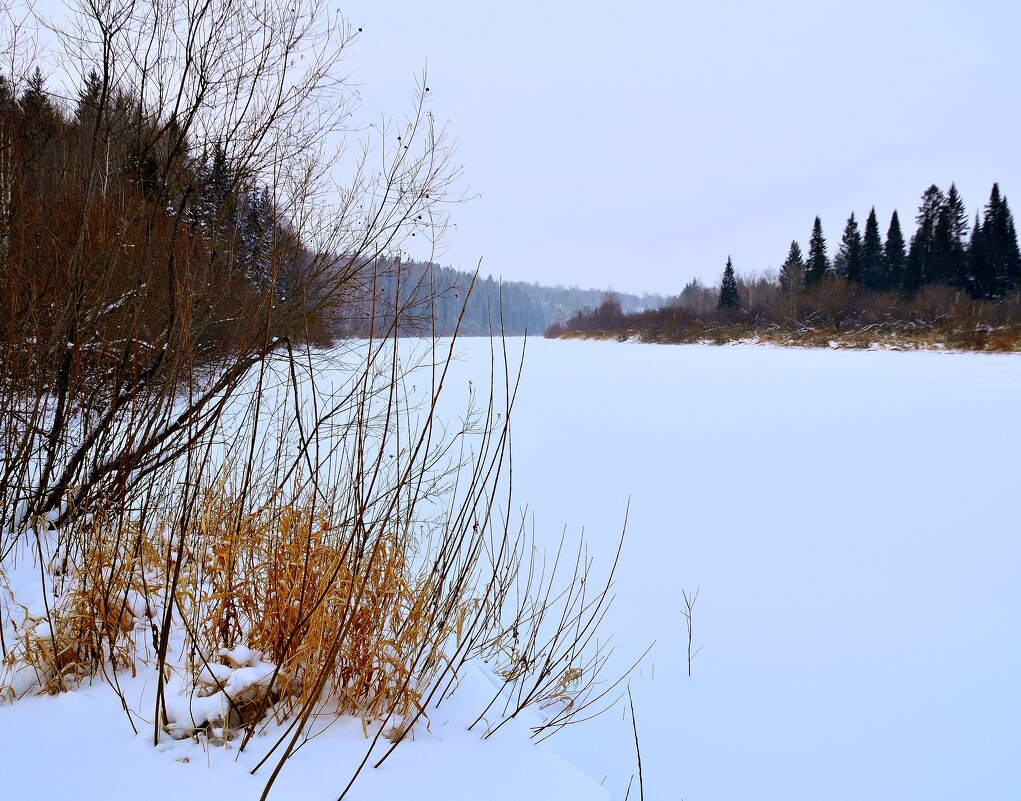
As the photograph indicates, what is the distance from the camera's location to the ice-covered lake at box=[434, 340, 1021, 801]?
6.69 feet

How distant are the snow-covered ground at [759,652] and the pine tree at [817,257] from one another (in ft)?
99.6

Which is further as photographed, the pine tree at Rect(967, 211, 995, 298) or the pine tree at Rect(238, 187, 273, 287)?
the pine tree at Rect(967, 211, 995, 298)

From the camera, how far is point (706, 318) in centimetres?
3169

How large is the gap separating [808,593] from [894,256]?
3850 cm

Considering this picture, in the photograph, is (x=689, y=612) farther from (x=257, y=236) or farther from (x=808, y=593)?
(x=257, y=236)

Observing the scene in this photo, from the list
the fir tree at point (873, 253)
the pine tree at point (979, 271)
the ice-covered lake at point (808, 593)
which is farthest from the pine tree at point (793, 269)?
the ice-covered lake at point (808, 593)

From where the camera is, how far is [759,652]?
2.70m

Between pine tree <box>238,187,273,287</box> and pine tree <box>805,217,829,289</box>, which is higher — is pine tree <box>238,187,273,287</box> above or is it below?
below

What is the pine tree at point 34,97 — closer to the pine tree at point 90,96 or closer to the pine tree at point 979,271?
the pine tree at point 90,96

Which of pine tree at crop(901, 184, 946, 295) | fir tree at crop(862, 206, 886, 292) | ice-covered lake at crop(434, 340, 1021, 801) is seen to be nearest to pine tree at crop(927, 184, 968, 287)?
pine tree at crop(901, 184, 946, 295)

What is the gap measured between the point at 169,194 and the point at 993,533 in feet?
18.8

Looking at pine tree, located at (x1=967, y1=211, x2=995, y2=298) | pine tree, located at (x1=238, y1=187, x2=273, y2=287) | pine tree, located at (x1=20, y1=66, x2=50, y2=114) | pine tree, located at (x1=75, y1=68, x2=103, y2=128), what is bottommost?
pine tree, located at (x1=238, y1=187, x2=273, y2=287)

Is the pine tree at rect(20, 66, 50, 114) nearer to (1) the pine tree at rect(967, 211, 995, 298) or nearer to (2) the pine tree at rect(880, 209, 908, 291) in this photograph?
(1) the pine tree at rect(967, 211, 995, 298)

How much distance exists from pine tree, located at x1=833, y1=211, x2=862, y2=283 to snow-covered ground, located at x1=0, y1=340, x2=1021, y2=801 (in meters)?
31.2
